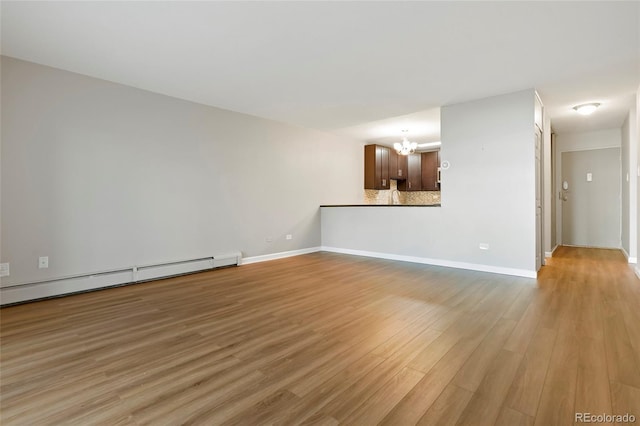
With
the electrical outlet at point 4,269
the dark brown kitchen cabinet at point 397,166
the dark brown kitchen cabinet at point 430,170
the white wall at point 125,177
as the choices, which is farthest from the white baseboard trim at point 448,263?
the electrical outlet at point 4,269

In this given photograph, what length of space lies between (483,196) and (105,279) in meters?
5.37

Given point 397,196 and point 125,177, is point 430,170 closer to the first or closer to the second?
point 397,196

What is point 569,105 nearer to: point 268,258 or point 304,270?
point 304,270

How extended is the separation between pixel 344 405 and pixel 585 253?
272 inches

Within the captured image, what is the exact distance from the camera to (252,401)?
1611 millimetres

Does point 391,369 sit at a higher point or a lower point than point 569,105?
lower

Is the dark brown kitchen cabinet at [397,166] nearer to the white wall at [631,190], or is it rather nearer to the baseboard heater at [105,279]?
the white wall at [631,190]

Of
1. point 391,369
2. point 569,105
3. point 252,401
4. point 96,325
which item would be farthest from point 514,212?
point 96,325

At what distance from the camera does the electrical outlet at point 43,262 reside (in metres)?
3.42

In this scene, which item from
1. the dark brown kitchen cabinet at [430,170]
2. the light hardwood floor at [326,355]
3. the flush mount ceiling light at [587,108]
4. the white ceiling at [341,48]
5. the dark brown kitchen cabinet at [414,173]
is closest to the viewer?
the light hardwood floor at [326,355]

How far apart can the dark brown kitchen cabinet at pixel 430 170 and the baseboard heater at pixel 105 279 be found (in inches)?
246

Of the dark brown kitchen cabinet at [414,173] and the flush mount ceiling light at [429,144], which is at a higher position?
the flush mount ceiling light at [429,144]

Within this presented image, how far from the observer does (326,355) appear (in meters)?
2.11

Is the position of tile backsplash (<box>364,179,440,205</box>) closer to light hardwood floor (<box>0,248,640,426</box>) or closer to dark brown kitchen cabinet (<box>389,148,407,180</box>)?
dark brown kitchen cabinet (<box>389,148,407,180</box>)
